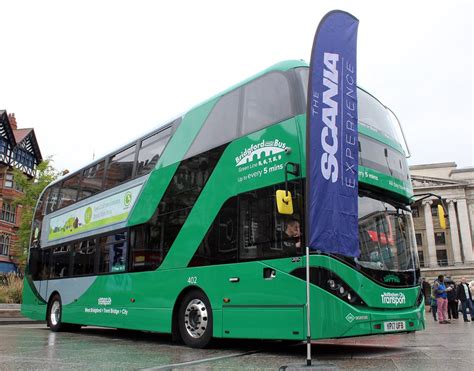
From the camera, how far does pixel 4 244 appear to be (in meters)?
44.2

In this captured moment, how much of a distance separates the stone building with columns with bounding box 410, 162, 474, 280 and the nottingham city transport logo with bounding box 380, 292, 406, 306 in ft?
226

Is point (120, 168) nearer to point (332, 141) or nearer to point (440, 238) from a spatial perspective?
point (332, 141)

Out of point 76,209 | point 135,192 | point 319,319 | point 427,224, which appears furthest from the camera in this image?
point 427,224

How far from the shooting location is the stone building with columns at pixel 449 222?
7312cm

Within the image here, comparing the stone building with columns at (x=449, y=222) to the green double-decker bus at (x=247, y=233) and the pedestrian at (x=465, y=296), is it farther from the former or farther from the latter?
the green double-decker bus at (x=247, y=233)

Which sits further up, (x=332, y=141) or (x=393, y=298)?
(x=332, y=141)

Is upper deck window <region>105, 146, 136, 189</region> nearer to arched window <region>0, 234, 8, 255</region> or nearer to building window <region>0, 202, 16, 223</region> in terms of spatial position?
building window <region>0, 202, 16, 223</region>

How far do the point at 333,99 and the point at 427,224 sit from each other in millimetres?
76310

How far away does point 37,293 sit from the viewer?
1431 centimetres

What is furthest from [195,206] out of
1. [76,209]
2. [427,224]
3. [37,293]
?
[427,224]

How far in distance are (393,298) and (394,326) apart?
394mm

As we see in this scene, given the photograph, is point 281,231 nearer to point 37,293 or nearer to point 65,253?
point 65,253

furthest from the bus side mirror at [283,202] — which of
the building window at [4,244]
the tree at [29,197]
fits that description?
the building window at [4,244]

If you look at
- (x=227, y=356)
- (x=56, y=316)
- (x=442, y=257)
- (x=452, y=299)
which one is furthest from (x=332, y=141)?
(x=442, y=257)
